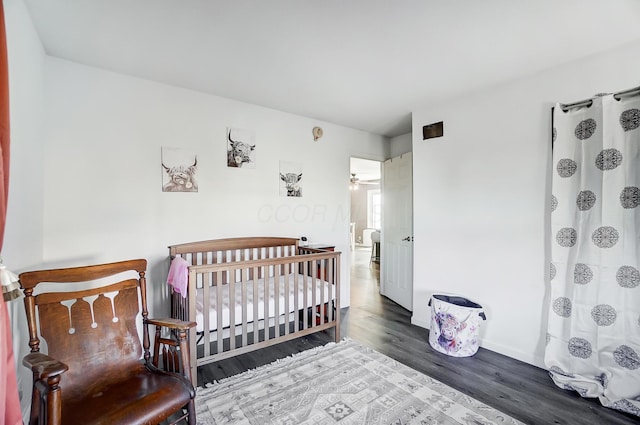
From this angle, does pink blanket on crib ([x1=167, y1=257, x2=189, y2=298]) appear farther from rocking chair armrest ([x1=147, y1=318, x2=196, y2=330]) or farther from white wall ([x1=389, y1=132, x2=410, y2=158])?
white wall ([x1=389, y1=132, x2=410, y2=158])

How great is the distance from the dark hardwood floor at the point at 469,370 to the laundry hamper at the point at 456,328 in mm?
72

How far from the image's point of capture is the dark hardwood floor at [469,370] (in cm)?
181

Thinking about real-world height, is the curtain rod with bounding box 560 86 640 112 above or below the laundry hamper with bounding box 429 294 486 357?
above

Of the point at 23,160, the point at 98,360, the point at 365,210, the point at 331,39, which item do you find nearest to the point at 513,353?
the point at 331,39

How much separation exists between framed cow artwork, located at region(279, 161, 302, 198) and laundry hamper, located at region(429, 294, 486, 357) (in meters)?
1.97

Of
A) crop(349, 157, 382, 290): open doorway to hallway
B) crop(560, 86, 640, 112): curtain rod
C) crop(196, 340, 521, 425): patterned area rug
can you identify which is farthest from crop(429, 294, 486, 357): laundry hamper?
crop(349, 157, 382, 290): open doorway to hallway

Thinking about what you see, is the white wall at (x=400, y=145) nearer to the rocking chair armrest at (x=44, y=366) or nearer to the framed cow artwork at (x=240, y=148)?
the framed cow artwork at (x=240, y=148)

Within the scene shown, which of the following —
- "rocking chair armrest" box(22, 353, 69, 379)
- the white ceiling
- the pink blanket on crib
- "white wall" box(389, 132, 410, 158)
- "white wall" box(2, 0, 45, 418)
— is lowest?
"rocking chair armrest" box(22, 353, 69, 379)

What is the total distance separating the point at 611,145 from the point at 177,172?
11.2 ft

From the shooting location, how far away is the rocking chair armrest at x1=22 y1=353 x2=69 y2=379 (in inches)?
40.6

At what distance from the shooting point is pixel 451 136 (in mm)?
2928

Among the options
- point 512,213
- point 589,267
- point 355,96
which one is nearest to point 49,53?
point 355,96

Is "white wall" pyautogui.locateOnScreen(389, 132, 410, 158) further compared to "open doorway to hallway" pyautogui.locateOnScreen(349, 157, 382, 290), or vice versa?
"open doorway to hallway" pyautogui.locateOnScreen(349, 157, 382, 290)

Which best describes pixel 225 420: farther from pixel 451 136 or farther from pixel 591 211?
pixel 451 136
